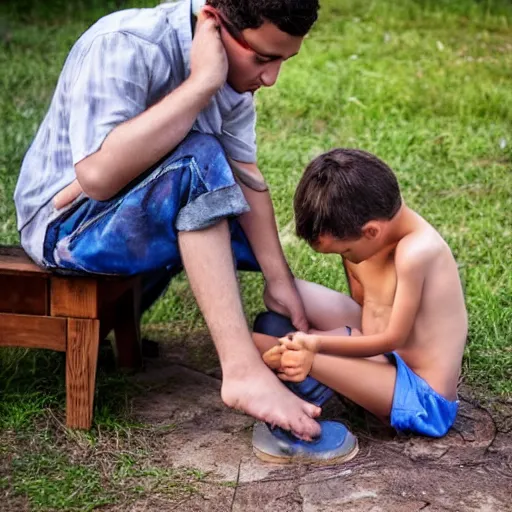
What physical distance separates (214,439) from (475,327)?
1.16m

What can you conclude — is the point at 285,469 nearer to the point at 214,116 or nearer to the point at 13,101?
the point at 214,116

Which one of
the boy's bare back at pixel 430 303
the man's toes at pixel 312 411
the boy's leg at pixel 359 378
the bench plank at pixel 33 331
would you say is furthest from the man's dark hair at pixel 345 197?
the bench plank at pixel 33 331

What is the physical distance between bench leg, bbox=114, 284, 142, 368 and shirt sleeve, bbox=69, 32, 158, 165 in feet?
2.45

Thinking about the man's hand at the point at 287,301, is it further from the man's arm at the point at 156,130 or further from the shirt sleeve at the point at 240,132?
the man's arm at the point at 156,130

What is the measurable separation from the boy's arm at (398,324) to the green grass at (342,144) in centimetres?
53

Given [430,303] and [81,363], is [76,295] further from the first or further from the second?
[430,303]

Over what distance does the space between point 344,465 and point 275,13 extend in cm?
123

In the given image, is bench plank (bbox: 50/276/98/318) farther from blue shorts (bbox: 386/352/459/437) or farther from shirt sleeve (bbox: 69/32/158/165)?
blue shorts (bbox: 386/352/459/437)

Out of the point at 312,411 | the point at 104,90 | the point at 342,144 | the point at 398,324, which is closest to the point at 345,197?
the point at 398,324

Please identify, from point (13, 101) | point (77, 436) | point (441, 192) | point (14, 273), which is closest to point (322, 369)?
point (77, 436)

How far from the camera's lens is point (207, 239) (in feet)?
9.01

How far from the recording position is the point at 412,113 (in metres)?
5.98

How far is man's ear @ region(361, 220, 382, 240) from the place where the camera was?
2.79 meters

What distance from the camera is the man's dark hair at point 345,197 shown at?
2.77 m
